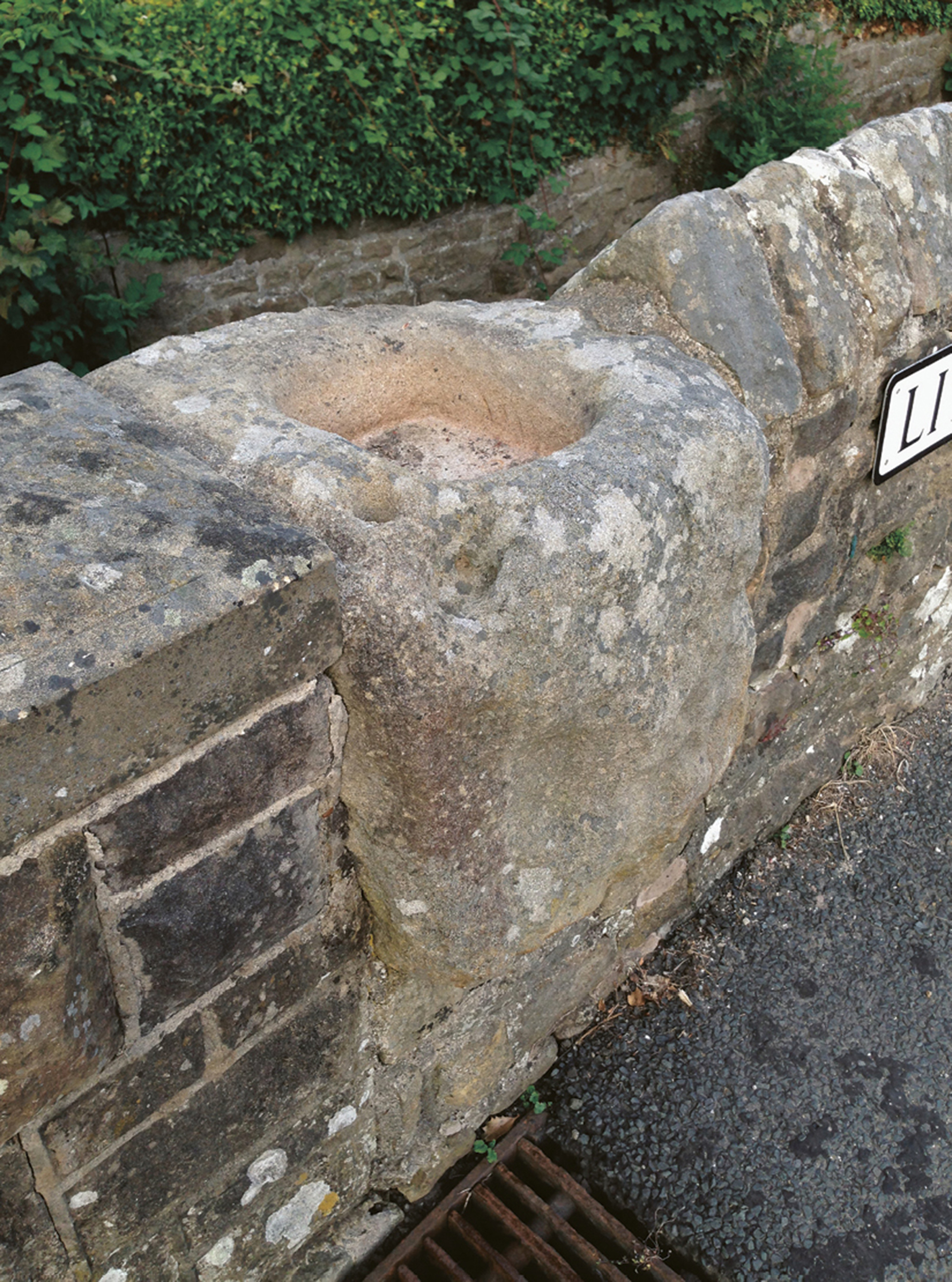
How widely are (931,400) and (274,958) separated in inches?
73.4

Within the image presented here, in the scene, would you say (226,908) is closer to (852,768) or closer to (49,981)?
(49,981)

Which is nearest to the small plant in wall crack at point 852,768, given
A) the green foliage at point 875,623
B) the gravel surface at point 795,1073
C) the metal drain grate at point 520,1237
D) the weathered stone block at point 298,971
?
the gravel surface at point 795,1073

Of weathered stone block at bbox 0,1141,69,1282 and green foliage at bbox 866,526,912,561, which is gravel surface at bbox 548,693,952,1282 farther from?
weathered stone block at bbox 0,1141,69,1282

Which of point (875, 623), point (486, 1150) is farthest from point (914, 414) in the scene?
point (486, 1150)

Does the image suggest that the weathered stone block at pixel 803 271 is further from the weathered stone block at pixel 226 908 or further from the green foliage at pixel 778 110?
the green foliage at pixel 778 110

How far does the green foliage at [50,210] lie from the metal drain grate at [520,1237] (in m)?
3.09

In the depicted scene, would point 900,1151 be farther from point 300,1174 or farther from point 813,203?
point 813,203

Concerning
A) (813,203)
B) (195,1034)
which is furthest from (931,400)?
(195,1034)

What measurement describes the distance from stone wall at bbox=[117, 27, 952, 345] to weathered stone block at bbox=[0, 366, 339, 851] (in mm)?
2954

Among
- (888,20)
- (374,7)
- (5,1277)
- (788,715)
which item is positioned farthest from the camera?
(888,20)

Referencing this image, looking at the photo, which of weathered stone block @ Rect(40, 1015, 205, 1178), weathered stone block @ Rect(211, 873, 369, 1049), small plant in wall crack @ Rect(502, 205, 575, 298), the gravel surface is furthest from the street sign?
small plant in wall crack @ Rect(502, 205, 575, 298)

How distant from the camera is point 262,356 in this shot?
1.70 metres

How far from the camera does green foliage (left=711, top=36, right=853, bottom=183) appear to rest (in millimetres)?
5527

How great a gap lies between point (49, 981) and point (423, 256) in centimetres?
461
